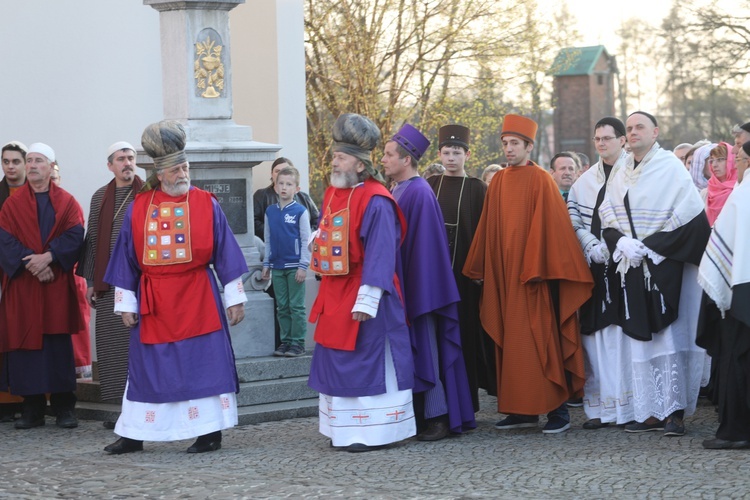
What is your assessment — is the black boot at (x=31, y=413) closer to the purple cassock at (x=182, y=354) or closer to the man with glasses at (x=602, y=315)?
the purple cassock at (x=182, y=354)

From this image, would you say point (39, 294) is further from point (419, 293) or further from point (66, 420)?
point (419, 293)

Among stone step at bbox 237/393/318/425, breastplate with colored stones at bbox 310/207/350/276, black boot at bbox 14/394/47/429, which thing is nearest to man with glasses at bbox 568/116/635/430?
breastplate with colored stones at bbox 310/207/350/276

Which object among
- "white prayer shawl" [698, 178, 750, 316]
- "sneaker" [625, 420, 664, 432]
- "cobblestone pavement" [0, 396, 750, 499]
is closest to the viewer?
"cobblestone pavement" [0, 396, 750, 499]

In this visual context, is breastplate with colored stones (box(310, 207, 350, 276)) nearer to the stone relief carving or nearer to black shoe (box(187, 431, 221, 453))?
black shoe (box(187, 431, 221, 453))

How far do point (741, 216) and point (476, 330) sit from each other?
2124 mm

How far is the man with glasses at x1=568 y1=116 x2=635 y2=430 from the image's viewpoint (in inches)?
334

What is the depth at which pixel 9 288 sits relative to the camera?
9430 mm

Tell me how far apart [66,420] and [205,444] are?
1.81 m

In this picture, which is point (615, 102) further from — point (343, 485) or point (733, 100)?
point (343, 485)

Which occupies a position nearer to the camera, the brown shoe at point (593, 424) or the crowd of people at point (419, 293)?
the crowd of people at point (419, 293)

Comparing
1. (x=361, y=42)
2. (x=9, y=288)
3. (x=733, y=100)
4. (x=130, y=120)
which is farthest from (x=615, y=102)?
(x=9, y=288)

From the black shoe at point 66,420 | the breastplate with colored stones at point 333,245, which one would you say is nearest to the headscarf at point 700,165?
the breastplate with colored stones at point 333,245

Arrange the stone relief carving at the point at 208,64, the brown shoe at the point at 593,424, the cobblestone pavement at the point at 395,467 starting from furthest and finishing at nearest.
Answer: the stone relief carving at the point at 208,64
the brown shoe at the point at 593,424
the cobblestone pavement at the point at 395,467

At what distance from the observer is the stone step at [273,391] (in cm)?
942
